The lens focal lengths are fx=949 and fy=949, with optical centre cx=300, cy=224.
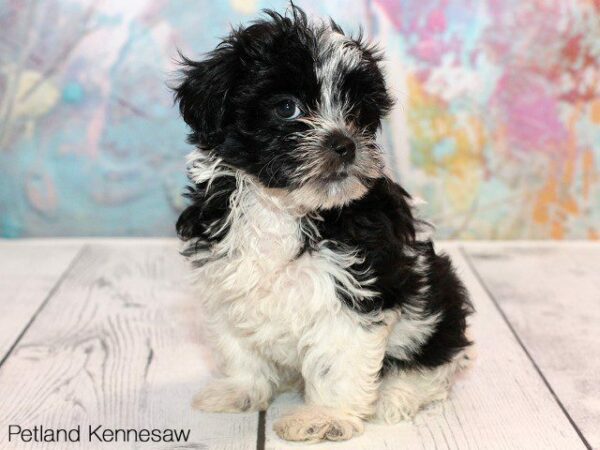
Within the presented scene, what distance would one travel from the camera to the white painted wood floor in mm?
2908

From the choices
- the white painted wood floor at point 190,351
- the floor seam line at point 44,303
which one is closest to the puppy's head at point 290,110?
the white painted wood floor at point 190,351

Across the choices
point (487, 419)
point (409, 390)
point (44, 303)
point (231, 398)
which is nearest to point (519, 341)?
point (487, 419)

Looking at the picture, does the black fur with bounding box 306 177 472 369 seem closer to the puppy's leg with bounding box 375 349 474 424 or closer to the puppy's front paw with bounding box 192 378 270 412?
the puppy's leg with bounding box 375 349 474 424

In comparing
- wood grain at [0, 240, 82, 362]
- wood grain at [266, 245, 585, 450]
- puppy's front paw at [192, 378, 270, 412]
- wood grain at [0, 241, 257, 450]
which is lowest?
wood grain at [0, 240, 82, 362]

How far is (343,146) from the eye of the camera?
2.66 m

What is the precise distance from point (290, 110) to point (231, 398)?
3.14 ft

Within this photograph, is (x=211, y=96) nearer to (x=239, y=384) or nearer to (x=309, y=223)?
(x=309, y=223)

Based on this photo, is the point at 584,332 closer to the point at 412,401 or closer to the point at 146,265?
the point at 412,401

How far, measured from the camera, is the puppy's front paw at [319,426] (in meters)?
2.79

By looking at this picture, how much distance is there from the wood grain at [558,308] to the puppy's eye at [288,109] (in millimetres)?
1307

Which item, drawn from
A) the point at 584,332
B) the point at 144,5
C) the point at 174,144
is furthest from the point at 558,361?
the point at 144,5

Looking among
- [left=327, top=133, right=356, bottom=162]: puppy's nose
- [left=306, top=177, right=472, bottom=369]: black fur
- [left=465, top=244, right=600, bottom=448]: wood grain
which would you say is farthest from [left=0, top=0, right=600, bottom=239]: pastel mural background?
[left=327, top=133, right=356, bottom=162]: puppy's nose

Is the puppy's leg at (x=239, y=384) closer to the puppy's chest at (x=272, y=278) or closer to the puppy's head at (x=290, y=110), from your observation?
the puppy's chest at (x=272, y=278)

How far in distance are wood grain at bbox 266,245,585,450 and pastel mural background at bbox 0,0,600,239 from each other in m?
1.81
